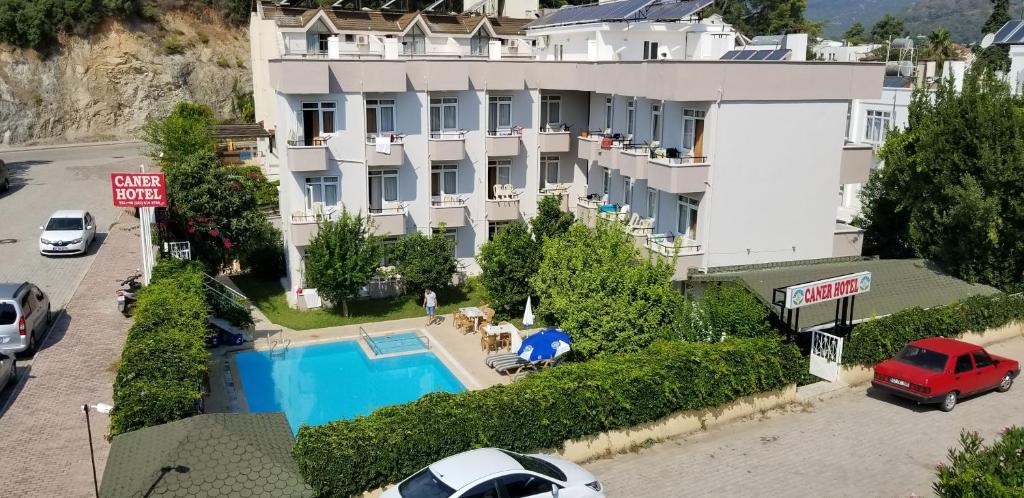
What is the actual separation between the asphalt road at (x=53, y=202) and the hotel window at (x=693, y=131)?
19.4 m

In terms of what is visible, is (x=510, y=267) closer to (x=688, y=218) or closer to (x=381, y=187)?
(x=688, y=218)

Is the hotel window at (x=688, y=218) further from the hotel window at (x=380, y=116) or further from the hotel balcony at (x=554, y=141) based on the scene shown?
the hotel window at (x=380, y=116)

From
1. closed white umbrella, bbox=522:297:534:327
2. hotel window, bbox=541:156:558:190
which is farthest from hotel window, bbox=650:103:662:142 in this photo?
closed white umbrella, bbox=522:297:534:327

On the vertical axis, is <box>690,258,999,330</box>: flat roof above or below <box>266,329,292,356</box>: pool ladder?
above

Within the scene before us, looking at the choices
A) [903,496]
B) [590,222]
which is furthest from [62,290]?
[903,496]

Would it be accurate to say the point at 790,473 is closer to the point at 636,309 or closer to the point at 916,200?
the point at 636,309

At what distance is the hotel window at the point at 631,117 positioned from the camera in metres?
30.6

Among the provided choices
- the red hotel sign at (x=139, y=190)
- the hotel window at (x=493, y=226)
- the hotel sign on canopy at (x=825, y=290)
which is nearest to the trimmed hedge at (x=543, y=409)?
the hotel sign on canopy at (x=825, y=290)

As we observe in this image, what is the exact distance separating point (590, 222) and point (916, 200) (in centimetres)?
1165

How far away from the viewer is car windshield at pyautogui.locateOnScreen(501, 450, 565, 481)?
13.8 m

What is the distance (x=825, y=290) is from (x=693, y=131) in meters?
8.32

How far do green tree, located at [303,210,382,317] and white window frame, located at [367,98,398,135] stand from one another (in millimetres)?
3803

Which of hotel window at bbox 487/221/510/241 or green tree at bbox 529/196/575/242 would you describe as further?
hotel window at bbox 487/221/510/241

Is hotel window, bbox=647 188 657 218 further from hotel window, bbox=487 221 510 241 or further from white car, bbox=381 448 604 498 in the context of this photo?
white car, bbox=381 448 604 498
